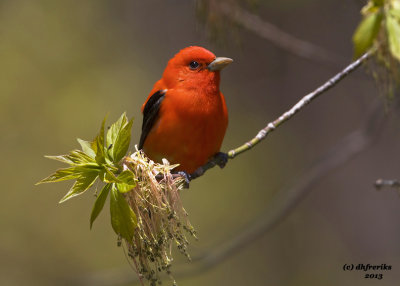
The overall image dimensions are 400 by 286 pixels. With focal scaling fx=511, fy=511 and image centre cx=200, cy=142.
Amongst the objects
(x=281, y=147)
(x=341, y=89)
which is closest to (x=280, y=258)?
(x=281, y=147)

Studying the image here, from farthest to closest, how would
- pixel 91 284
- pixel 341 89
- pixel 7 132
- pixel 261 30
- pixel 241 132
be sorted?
pixel 241 132 → pixel 341 89 → pixel 7 132 → pixel 261 30 → pixel 91 284

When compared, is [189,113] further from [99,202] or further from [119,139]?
[99,202]

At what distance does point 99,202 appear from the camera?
246 cm

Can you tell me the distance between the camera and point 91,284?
525 cm

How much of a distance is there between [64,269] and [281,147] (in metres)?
4.56

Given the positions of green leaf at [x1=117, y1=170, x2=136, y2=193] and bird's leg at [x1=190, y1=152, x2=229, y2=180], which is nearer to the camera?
green leaf at [x1=117, y1=170, x2=136, y2=193]

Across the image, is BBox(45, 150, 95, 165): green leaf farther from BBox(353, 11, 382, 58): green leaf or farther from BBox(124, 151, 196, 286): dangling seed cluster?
BBox(353, 11, 382, 58): green leaf

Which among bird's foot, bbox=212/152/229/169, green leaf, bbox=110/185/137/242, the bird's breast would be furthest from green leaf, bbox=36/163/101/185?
bird's foot, bbox=212/152/229/169

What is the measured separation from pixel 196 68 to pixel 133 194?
155cm

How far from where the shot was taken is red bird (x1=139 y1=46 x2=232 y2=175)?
3.76 meters

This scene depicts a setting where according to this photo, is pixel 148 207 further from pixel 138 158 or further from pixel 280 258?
pixel 280 258

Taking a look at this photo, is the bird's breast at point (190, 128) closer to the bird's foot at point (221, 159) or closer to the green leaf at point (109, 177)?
the bird's foot at point (221, 159)

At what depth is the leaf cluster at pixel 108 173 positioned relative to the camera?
2416 mm

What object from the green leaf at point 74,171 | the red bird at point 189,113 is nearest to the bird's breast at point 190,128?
the red bird at point 189,113
